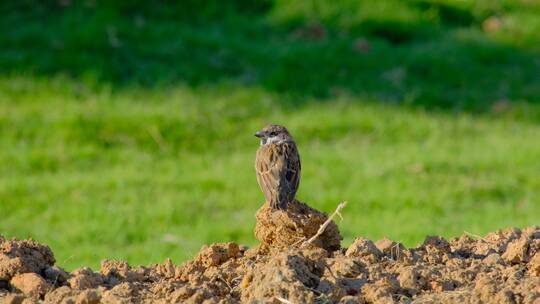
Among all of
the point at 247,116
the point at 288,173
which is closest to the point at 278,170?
the point at 288,173

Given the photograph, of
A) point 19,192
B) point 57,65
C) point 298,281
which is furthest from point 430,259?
point 57,65

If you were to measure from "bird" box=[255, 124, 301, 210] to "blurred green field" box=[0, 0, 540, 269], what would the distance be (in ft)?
7.47

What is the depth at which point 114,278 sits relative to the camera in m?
5.52

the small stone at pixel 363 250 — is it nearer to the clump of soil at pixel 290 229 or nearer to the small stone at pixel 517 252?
the clump of soil at pixel 290 229

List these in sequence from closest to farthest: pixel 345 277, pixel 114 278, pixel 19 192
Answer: pixel 345 277, pixel 114 278, pixel 19 192

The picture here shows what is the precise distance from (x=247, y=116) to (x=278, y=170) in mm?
6473

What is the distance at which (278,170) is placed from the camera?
22.6ft

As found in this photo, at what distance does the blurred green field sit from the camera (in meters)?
10.8

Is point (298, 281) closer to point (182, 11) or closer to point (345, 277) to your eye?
point (345, 277)

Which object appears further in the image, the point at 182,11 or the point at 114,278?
the point at 182,11

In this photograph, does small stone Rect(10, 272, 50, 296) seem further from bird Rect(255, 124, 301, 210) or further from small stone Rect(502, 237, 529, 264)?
small stone Rect(502, 237, 529, 264)

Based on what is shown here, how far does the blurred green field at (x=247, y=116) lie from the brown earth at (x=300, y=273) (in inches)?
138

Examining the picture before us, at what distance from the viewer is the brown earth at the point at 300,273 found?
488cm

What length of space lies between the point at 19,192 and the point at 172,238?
2102mm
